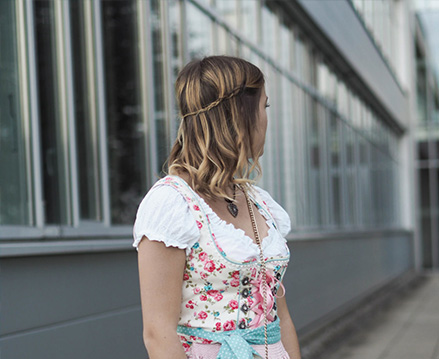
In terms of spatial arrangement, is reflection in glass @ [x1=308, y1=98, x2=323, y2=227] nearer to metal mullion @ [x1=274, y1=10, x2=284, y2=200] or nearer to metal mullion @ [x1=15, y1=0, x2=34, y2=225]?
metal mullion @ [x1=274, y1=10, x2=284, y2=200]

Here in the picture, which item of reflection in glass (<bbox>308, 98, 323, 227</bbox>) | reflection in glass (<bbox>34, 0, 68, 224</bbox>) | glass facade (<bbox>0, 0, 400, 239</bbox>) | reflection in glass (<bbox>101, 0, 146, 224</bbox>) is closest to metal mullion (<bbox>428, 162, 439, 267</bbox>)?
glass facade (<bbox>0, 0, 400, 239</bbox>)

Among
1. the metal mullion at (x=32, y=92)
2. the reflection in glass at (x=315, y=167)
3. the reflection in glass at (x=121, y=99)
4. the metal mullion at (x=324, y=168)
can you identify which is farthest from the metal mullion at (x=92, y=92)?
the metal mullion at (x=324, y=168)

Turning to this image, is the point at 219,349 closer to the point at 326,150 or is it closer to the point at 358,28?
the point at 326,150

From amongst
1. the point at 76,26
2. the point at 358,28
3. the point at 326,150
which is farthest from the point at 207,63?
the point at 358,28

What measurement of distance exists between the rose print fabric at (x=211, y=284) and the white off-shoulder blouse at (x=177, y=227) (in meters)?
0.01

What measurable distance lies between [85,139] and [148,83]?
1.86ft

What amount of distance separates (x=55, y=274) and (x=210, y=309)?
178 cm

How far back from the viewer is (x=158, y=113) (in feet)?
16.8

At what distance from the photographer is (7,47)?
11.6 ft

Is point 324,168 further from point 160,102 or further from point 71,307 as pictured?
point 71,307

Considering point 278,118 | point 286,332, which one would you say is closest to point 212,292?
point 286,332

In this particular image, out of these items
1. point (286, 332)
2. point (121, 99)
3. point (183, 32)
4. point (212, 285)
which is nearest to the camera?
Answer: point (212, 285)

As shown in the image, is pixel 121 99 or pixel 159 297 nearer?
pixel 159 297

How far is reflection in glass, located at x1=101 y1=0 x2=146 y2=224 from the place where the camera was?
33.1 ft
